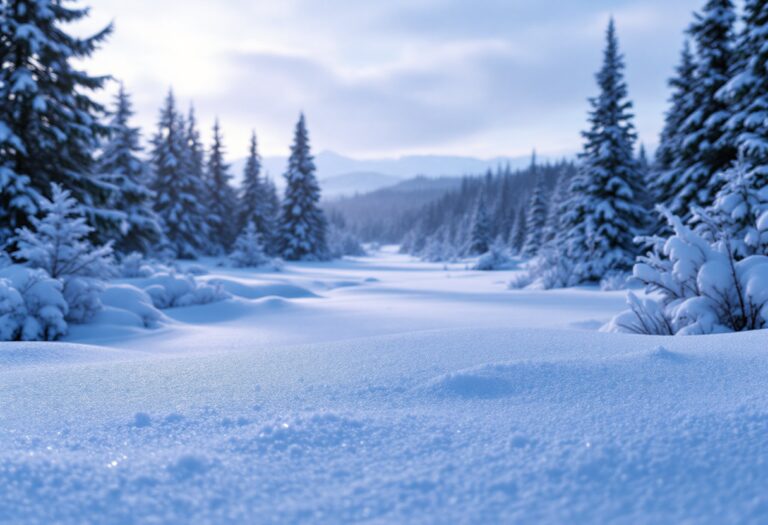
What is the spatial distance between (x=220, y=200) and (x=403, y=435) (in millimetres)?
34860

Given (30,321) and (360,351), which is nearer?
(360,351)

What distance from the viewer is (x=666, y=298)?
435 cm

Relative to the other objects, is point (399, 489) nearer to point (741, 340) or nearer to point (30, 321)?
point (741, 340)

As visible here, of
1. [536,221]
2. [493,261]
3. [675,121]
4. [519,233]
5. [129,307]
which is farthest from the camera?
[519,233]

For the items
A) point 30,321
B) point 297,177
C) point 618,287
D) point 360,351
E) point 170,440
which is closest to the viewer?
point 170,440

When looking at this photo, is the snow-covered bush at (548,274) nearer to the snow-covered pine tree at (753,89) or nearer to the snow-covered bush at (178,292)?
the snow-covered pine tree at (753,89)

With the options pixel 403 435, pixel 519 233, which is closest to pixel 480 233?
pixel 519 233

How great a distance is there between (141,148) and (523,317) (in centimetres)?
2306

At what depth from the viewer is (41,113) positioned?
1082cm

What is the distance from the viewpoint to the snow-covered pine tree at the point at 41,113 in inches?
391

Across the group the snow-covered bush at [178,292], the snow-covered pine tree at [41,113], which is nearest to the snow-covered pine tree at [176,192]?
the snow-covered pine tree at [41,113]

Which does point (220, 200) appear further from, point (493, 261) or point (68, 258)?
point (68, 258)

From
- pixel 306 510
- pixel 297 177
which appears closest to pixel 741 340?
pixel 306 510

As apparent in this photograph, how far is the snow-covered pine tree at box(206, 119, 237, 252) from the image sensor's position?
3237cm
